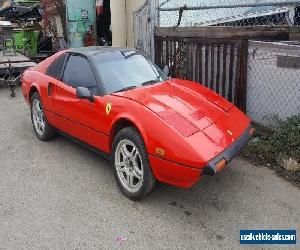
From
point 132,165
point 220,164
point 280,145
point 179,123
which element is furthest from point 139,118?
point 280,145

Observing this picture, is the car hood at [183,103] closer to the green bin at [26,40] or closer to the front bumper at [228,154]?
the front bumper at [228,154]

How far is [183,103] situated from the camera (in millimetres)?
3955

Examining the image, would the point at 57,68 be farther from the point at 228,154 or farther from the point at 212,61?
the point at 228,154

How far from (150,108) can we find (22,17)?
49.1ft

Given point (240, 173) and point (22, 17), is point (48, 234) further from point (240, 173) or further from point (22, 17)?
point (22, 17)

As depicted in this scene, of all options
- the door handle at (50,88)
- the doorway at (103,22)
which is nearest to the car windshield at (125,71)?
the door handle at (50,88)

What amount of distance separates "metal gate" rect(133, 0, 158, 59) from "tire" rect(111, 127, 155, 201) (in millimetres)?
3011

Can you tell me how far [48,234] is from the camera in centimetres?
327

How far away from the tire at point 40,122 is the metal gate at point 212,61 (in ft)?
8.37

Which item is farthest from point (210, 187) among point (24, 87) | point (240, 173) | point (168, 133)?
point (24, 87)

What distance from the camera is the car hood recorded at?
11.8 ft

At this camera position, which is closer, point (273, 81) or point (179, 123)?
point (179, 123)

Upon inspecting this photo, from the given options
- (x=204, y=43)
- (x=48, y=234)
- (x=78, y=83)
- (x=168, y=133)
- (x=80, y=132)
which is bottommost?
(x=48, y=234)

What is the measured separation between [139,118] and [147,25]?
4.57 metres
